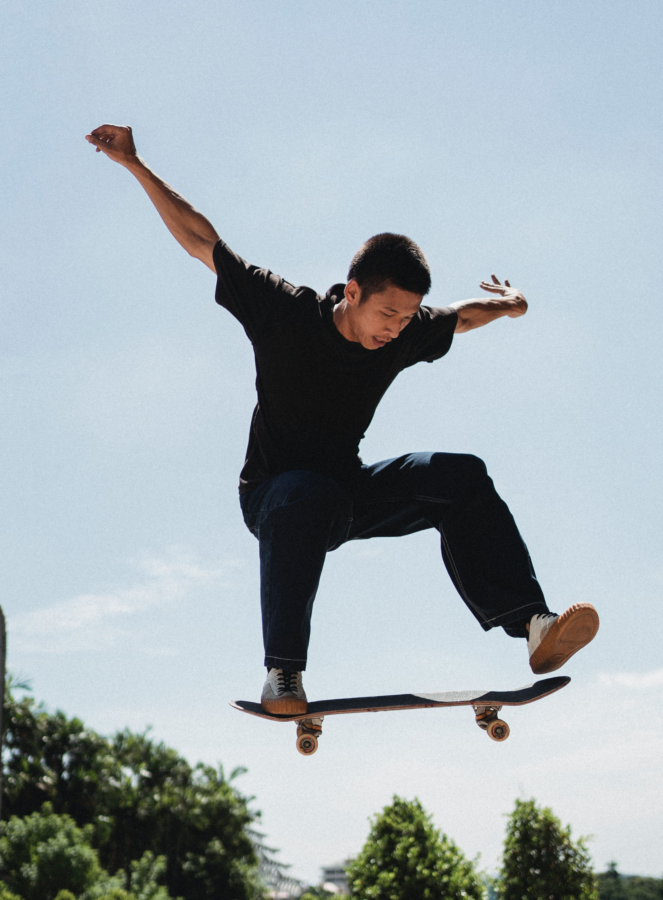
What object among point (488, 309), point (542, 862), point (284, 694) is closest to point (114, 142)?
point (488, 309)

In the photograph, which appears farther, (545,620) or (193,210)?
(193,210)

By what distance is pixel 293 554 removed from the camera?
425cm

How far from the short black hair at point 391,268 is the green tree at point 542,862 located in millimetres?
20762

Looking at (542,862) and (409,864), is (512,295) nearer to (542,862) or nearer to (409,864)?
(409,864)

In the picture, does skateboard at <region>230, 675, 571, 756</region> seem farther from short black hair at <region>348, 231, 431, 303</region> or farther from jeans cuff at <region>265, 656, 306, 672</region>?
short black hair at <region>348, 231, 431, 303</region>

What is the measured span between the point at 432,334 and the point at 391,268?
859mm

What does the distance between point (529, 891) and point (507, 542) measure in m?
19.9

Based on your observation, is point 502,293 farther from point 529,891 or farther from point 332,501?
point 529,891

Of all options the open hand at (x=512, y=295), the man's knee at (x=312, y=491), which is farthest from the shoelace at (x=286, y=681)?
the open hand at (x=512, y=295)

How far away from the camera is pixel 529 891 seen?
2084cm

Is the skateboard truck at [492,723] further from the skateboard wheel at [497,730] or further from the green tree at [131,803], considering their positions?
the green tree at [131,803]

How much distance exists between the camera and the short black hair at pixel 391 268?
423 cm

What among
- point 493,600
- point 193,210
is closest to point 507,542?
point 493,600

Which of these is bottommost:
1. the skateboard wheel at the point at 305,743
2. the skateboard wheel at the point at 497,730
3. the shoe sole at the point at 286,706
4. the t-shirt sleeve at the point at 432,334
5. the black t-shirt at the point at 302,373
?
the skateboard wheel at the point at 305,743
